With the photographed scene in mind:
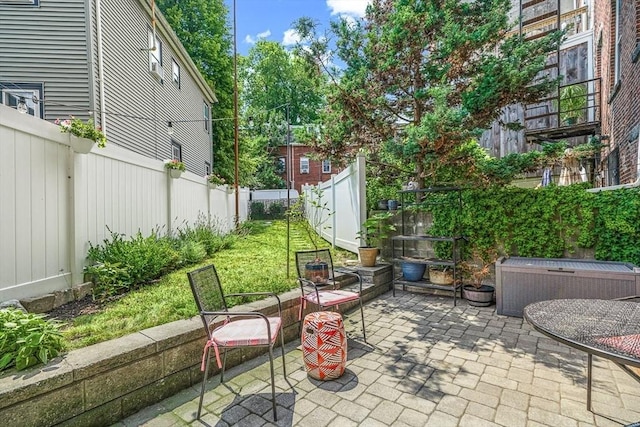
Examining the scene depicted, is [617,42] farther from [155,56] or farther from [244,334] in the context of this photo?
[155,56]

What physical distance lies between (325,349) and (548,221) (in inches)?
147

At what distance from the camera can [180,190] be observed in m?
6.86

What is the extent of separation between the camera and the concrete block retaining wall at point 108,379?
1.76 meters

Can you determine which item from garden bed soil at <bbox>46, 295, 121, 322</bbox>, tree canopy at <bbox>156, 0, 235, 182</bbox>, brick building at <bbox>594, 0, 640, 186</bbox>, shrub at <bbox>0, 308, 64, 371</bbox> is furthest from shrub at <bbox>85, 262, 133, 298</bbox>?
tree canopy at <bbox>156, 0, 235, 182</bbox>

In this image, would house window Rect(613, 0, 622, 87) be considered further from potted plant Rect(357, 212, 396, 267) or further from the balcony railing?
potted plant Rect(357, 212, 396, 267)

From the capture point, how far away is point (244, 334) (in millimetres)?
2340

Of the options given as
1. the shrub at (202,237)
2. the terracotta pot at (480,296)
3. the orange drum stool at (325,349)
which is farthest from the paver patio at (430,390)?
the shrub at (202,237)

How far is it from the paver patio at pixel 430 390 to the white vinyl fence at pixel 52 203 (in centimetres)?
197

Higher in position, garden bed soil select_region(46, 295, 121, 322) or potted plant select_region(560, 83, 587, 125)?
potted plant select_region(560, 83, 587, 125)

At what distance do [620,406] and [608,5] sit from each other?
724 cm

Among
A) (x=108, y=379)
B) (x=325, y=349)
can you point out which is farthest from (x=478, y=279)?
(x=108, y=379)

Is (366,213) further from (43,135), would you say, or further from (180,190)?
(43,135)

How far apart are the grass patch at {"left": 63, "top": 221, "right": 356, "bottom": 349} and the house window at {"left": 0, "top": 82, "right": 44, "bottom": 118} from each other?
4.75m

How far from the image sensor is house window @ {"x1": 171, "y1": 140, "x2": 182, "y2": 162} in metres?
10.6
